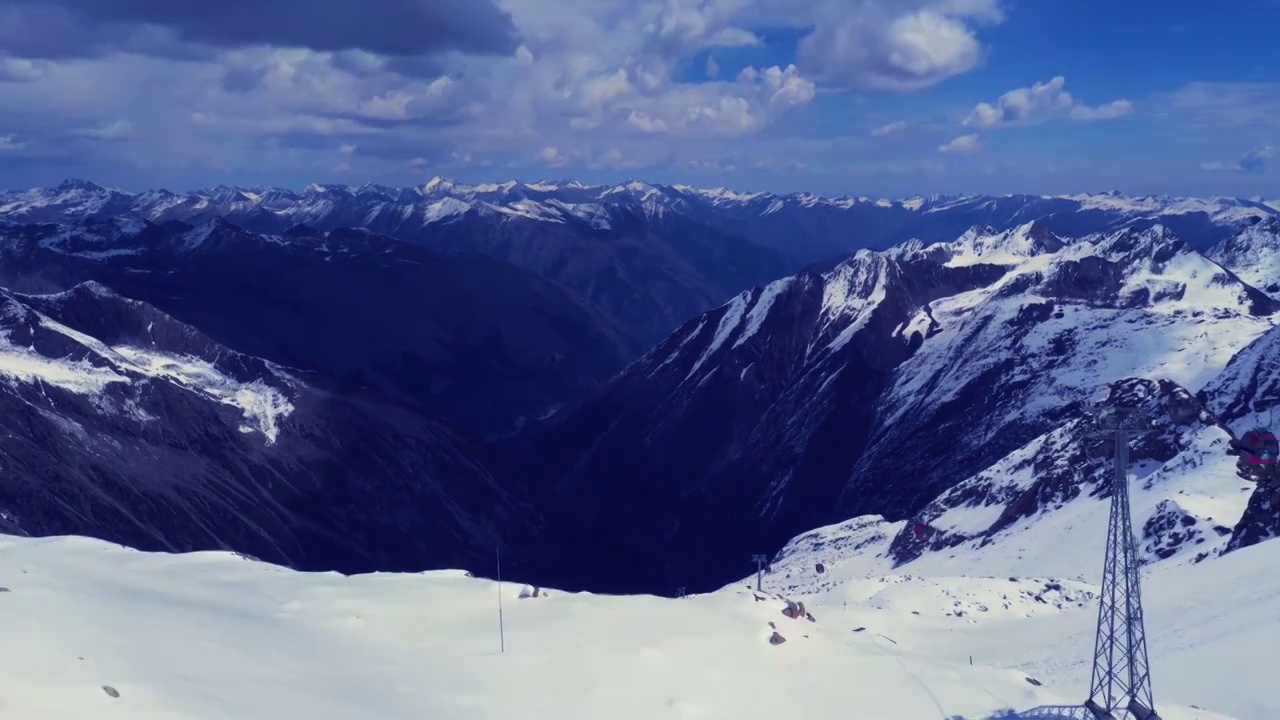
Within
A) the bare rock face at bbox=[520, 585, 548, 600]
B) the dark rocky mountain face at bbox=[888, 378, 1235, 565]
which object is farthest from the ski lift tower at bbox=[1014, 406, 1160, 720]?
the dark rocky mountain face at bbox=[888, 378, 1235, 565]

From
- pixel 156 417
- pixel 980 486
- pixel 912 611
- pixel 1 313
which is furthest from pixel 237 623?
pixel 1 313

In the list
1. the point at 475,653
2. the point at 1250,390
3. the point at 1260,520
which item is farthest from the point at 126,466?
the point at 1250,390

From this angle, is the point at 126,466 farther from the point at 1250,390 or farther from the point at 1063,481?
the point at 1250,390

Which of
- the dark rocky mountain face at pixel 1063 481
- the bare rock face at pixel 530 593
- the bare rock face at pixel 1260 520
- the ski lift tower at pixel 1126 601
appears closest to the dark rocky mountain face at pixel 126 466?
the dark rocky mountain face at pixel 1063 481

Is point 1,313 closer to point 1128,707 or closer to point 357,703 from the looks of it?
point 357,703

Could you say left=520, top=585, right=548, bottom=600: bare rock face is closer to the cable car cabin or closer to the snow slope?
the snow slope
